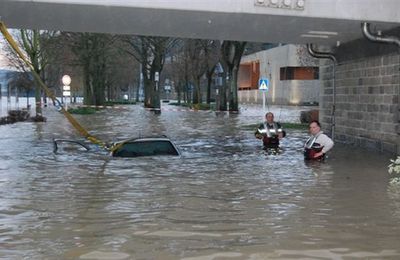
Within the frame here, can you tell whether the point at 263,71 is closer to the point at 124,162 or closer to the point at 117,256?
the point at 124,162

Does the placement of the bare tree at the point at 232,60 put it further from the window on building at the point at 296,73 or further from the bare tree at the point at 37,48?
the window on building at the point at 296,73

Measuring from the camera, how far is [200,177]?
40.8ft

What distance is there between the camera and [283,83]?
272 feet

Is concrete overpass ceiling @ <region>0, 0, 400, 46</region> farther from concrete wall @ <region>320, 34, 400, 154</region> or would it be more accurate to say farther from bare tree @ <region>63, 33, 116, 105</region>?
bare tree @ <region>63, 33, 116, 105</region>

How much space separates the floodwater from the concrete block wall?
1.11 meters

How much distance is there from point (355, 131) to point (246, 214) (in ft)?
37.9

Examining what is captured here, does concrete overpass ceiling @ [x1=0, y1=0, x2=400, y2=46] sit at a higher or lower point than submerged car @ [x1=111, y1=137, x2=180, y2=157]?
higher

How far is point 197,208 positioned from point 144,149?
614 cm

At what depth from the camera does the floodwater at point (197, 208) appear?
6.86 meters

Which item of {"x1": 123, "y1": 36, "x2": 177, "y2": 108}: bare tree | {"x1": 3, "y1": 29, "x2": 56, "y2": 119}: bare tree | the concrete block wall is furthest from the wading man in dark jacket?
{"x1": 123, "y1": 36, "x2": 177, "y2": 108}: bare tree

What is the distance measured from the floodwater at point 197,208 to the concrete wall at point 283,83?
6121cm

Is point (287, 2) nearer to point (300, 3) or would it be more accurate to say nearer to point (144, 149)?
point (300, 3)

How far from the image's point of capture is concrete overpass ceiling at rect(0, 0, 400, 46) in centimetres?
1361

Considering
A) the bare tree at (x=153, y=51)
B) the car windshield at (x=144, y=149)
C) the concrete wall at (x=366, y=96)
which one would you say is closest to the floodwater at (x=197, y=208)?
the car windshield at (x=144, y=149)
